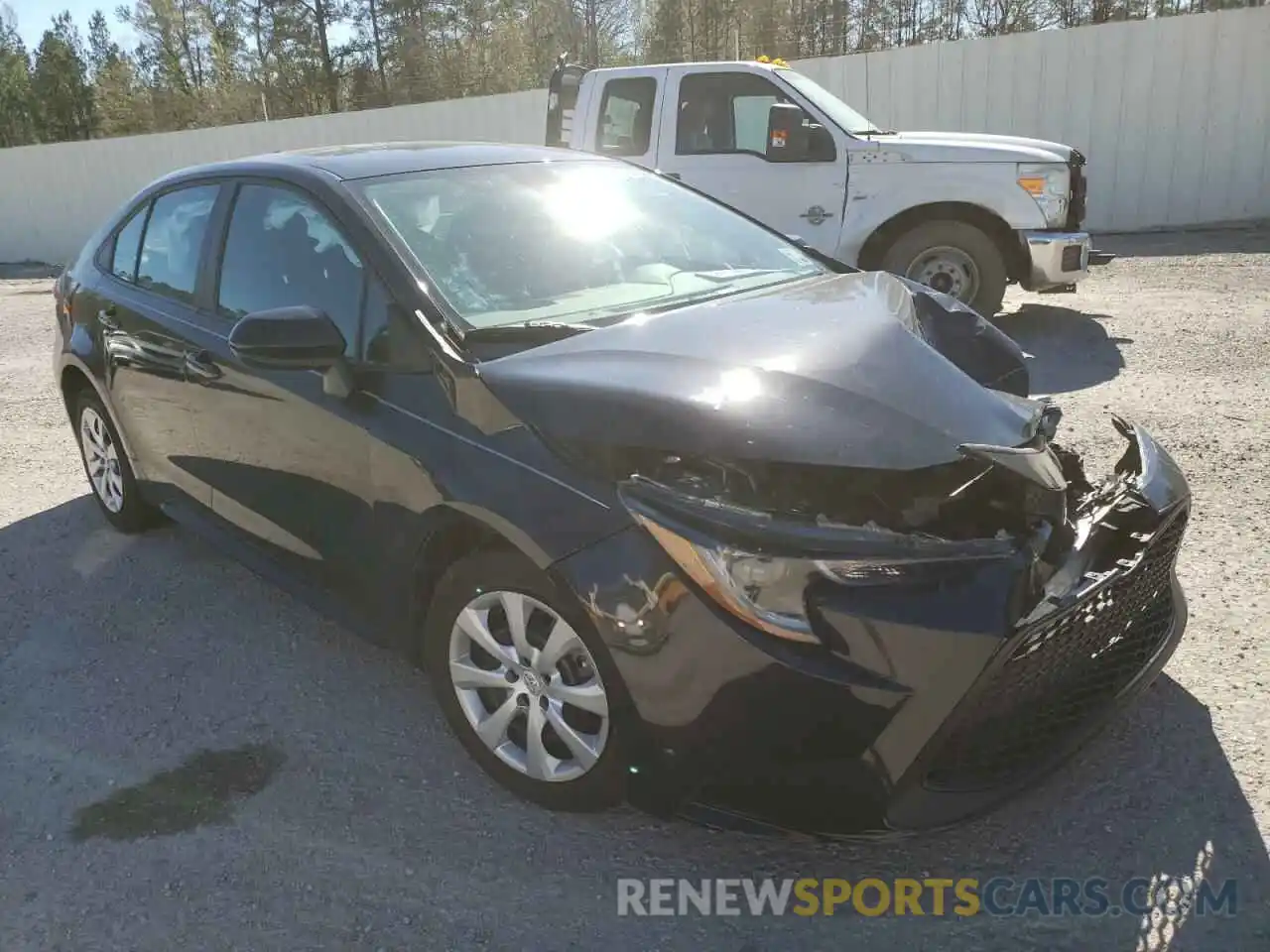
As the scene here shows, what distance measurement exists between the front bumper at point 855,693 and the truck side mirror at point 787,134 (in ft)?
18.7

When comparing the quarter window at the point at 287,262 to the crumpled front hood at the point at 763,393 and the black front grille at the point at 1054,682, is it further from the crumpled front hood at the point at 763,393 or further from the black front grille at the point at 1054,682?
the black front grille at the point at 1054,682

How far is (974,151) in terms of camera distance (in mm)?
7227

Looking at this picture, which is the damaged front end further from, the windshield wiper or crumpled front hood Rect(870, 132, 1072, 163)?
crumpled front hood Rect(870, 132, 1072, 163)

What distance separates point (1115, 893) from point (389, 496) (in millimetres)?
2006

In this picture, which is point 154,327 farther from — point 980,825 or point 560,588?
point 980,825

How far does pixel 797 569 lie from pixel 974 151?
6.16m

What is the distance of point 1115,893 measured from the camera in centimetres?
224

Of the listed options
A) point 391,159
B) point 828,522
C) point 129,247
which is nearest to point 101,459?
point 129,247

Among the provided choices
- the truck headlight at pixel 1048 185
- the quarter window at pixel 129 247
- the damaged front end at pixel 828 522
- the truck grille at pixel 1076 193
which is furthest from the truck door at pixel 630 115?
the damaged front end at pixel 828 522

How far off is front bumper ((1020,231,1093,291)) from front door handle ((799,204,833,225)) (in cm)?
141

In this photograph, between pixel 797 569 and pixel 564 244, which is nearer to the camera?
pixel 797 569

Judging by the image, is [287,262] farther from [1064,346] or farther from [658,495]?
[1064,346]

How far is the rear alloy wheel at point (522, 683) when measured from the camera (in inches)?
93.0

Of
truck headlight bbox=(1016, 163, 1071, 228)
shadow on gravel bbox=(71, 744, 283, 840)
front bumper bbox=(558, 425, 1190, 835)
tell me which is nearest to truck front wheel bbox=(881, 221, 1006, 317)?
truck headlight bbox=(1016, 163, 1071, 228)
